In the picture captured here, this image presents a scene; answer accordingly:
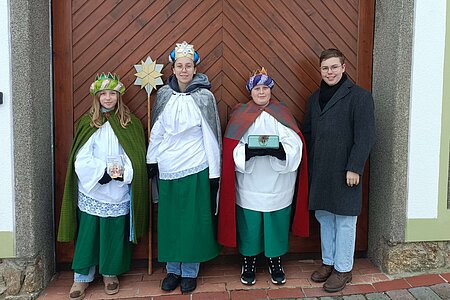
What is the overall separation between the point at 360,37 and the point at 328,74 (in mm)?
800

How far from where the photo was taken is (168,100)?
343 centimetres

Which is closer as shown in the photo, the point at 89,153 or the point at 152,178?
the point at 89,153

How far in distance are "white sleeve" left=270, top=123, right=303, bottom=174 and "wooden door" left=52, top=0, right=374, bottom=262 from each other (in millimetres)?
590

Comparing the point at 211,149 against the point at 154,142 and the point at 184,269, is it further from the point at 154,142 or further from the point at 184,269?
the point at 184,269

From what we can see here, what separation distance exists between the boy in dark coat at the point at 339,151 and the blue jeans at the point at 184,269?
104 centimetres

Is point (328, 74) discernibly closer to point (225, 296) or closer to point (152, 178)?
point (152, 178)

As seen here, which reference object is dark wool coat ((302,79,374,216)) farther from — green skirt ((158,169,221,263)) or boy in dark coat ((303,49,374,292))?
green skirt ((158,169,221,263))

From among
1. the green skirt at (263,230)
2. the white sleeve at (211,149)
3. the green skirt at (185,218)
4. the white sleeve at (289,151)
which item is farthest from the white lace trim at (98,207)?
the white sleeve at (289,151)

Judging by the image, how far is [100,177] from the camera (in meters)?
3.29

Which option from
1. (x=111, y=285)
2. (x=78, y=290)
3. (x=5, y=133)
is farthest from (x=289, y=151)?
(x=5, y=133)

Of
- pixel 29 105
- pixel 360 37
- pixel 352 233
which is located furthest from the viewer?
pixel 360 37

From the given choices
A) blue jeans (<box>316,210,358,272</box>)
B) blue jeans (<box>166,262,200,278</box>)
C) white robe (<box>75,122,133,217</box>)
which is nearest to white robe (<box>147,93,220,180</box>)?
white robe (<box>75,122,133,217</box>)

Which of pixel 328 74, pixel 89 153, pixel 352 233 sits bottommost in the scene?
pixel 352 233

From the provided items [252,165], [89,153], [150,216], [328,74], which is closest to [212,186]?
[252,165]
